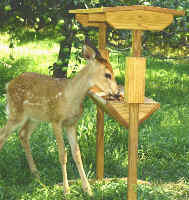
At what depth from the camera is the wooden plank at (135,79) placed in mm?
4004

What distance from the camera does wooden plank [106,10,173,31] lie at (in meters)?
3.92

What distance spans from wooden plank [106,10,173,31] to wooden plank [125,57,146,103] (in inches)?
11.7

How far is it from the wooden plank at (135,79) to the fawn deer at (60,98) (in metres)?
0.43

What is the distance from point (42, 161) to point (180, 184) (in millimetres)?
1736

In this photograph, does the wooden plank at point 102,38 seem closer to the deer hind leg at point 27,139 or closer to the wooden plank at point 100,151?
the wooden plank at point 100,151

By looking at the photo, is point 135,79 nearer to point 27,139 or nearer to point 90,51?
point 90,51

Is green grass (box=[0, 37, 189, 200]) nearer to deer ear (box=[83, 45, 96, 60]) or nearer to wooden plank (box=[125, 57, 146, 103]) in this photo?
wooden plank (box=[125, 57, 146, 103])

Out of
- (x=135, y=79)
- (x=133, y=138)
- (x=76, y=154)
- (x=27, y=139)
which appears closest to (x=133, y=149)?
(x=133, y=138)

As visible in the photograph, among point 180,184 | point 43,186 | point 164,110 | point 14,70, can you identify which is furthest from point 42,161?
point 14,70

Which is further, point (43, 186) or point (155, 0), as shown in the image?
point (155, 0)

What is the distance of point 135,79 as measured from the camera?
13.2 feet

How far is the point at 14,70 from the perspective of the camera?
31.3 feet

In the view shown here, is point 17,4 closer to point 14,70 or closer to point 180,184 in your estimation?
point 14,70

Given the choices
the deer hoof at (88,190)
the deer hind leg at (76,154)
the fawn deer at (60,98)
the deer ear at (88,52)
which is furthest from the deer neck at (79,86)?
the deer hoof at (88,190)
